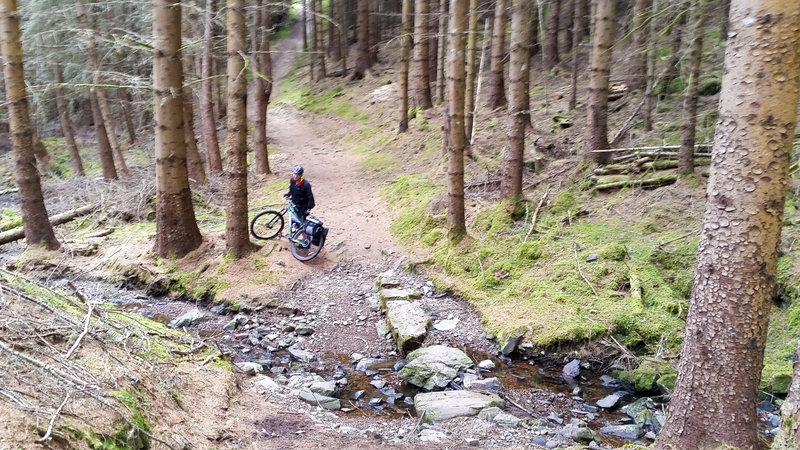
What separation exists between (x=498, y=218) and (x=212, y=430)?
6.85 metres

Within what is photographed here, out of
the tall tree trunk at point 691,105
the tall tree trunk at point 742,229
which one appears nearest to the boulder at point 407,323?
the tall tree trunk at point 742,229

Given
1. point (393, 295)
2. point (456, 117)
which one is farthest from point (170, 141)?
point (456, 117)

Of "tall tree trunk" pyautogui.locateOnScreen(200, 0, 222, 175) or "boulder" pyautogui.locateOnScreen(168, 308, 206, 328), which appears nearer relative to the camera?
"boulder" pyautogui.locateOnScreen(168, 308, 206, 328)

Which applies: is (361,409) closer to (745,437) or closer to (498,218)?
(745,437)

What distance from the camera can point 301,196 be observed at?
1027 centimetres

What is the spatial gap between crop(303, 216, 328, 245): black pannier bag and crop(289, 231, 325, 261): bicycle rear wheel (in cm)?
2


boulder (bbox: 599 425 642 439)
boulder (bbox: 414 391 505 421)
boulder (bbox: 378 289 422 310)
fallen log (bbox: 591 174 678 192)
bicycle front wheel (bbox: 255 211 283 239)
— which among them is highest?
fallen log (bbox: 591 174 678 192)

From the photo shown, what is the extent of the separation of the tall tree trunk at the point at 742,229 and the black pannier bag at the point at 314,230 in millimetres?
7366

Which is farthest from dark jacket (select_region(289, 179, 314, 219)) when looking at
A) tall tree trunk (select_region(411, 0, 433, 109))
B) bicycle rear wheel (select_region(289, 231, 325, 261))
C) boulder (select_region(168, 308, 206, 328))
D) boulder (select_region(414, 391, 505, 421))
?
tall tree trunk (select_region(411, 0, 433, 109))

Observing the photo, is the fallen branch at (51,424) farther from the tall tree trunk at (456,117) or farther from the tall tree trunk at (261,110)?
the tall tree trunk at (261,110)

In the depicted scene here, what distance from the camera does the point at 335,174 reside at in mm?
16734

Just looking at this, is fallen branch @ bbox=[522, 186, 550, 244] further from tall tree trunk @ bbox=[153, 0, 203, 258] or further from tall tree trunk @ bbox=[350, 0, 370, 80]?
tall tree trunk @ bbox=[350, 0, 370, 80]

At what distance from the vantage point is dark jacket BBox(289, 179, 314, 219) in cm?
1022

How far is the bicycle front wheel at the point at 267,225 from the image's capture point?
35.9ft
